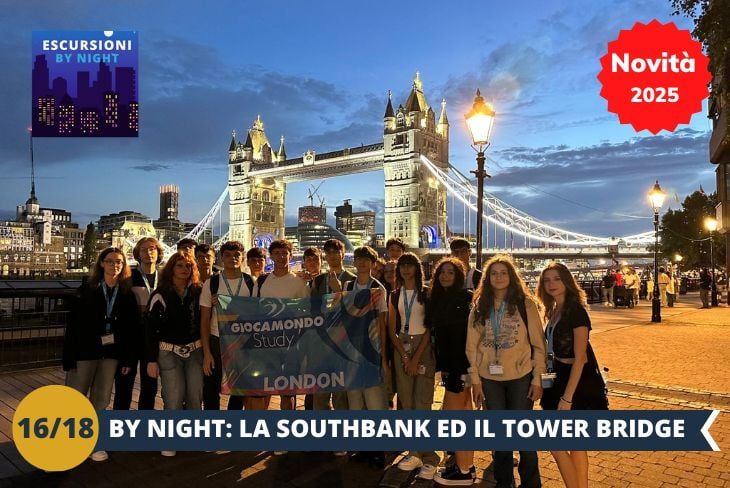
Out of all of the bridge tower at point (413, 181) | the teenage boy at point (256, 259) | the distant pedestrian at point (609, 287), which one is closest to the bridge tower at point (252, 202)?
the bridge tower at point (413, 181)

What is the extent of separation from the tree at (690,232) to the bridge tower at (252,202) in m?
61.2

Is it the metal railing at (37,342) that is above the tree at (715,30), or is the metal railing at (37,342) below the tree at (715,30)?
below

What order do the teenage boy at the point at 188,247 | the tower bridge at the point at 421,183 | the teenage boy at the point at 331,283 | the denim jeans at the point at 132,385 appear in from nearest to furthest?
the denim jeans at the point at 132,385 → the teenage boy at the point at 331,283 → the teenage boy at the point at 188,247 → the tower bridge at the point at 421,183

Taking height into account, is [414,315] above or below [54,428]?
above

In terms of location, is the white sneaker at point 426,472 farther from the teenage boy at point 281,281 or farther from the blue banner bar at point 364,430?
the teenage boy at point 281,281

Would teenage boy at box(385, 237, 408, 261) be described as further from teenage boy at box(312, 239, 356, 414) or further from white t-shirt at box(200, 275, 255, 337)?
white t-shirt at box(200, 275, 255, 337)

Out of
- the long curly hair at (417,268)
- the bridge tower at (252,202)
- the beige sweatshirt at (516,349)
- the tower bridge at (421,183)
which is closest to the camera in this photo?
the beige sweatshirt at (516,349)

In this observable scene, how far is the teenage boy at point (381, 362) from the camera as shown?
16.5 feet

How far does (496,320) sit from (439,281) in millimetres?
804

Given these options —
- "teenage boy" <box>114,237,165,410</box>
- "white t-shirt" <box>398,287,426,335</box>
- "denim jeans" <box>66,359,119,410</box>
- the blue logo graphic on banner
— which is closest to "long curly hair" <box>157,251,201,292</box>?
"teenage boy" <box>114,237,165,410</box>

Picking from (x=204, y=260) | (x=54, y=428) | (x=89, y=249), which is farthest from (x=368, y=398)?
(x=89, y=249)

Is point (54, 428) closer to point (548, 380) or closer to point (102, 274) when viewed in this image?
point (102, 274)

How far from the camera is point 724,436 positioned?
18.8 feet

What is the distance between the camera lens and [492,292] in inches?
171
